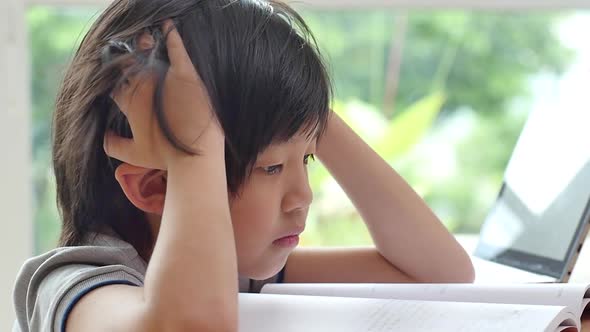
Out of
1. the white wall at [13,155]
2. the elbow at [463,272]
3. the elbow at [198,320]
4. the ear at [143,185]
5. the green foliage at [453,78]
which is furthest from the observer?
the green foliage at [453,78]

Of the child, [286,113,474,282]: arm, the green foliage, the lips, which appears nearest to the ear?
the child

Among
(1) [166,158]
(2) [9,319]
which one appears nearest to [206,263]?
(1) [166,158]

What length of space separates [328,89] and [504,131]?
243 cm

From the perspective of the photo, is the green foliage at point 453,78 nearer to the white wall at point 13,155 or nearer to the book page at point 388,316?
the white wall at point 13,155

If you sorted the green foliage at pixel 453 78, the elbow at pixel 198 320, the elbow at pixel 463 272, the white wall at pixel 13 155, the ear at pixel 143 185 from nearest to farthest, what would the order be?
the elbow at pixel 198 320 < the ear at pixel 143 185 < the elbow at pixel 463 272 < the white wall at pixel 13 155 < the green foliage at pixel 453 78

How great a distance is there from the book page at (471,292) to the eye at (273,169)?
0.46 feet

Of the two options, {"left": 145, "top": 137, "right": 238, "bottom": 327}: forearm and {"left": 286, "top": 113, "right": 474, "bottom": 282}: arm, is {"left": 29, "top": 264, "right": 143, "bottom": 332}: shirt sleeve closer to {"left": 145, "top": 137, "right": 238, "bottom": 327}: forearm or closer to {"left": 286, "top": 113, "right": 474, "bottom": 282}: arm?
{"left": 145, "top": 137, "right": 238, "bottom": 327}: forearm

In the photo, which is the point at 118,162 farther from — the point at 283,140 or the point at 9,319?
the point at 9,319

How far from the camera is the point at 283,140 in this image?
74 centimetres

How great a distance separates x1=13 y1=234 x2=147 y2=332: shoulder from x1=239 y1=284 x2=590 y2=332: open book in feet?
0.34

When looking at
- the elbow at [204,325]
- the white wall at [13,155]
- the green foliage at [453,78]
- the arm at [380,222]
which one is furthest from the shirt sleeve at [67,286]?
the green foliage at [453,78]

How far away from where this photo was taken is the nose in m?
0.76

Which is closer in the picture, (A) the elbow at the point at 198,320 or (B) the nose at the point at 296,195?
(A) the elbow at the point at 198,320

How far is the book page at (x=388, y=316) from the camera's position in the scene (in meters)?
0.64
